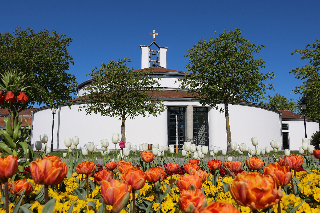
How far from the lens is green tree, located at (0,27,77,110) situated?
57.1 feet

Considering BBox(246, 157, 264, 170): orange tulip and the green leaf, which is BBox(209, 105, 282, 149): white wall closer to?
BBox(246, 157, 264, 170): orange tulip

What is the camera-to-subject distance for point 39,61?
17.8 metres

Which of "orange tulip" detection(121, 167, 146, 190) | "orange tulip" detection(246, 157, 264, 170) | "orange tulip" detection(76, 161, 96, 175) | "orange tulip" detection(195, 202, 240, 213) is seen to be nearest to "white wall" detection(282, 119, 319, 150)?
"orange tulip" detection(246, 157, 264, 170)

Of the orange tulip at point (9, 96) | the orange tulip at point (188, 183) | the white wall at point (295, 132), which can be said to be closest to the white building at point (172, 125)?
the white wall at point (295, 132)

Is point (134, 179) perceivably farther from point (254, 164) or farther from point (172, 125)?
point (172, 125)

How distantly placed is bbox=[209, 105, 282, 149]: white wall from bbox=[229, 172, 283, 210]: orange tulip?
25417 mm

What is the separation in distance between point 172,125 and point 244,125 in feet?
27.2

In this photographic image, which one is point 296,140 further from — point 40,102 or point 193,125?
point 40,102

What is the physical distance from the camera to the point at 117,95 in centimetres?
2019

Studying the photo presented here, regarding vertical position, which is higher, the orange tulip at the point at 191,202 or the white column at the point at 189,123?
the white column at the point at 189,123

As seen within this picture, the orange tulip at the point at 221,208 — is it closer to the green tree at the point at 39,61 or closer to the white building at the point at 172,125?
the green tree at the point at 39,61

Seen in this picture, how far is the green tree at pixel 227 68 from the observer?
19.5 m

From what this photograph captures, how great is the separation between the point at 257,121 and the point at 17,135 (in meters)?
28.9

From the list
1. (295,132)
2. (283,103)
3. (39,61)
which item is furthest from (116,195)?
(283,103)
